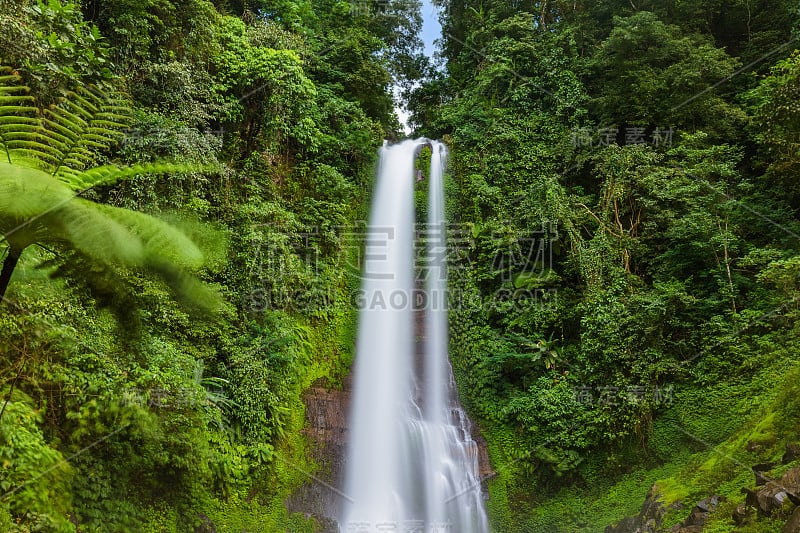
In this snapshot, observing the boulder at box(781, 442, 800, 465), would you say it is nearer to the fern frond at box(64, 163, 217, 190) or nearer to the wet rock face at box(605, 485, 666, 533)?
the wet rock face at box(605, 485, 666, 533)

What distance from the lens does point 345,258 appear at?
32.8 feet

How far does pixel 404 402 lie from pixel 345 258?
314 centimetres

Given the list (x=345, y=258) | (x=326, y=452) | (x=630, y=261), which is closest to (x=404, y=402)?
(x=326, y=452)

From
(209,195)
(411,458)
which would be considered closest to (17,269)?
(209,195)

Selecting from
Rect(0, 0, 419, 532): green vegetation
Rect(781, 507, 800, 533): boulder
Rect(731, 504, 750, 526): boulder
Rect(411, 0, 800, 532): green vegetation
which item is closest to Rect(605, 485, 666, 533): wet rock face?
Rect(411, 0, 800, 532): green vegetation

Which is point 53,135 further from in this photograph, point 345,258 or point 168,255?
point 345,258

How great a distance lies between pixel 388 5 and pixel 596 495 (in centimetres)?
1514

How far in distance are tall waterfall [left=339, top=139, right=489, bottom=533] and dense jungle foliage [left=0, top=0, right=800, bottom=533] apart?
41 centimetres

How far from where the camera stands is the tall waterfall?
24.2 ft

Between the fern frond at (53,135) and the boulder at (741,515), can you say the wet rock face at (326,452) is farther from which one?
the fern frond at (53,135)

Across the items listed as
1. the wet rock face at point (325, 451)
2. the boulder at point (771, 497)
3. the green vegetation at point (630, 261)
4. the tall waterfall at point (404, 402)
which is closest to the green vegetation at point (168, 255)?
the wet rock face at point (325, 451)

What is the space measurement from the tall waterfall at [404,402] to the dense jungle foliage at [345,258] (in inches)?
16.2

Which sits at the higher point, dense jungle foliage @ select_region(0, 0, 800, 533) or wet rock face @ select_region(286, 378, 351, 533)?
dense jungle foliage @ select_region(0, 0, 800, 533)

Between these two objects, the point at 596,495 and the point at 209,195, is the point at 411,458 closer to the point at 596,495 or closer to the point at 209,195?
the point at 596,495
